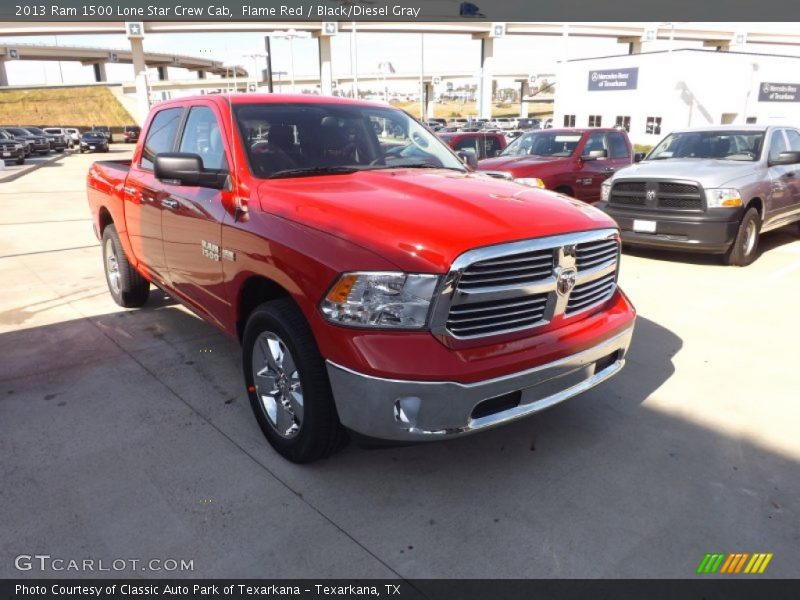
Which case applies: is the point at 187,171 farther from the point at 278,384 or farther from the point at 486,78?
the point at 486,78

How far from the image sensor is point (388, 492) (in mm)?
2990

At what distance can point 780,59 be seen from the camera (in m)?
Result: 42.6

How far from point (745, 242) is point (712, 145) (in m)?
1.79

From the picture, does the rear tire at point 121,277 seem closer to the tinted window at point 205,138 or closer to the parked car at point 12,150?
the tinted window at point 205,138

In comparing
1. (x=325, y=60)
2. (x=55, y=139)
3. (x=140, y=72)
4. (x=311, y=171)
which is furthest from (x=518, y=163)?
(x=140, y=72)

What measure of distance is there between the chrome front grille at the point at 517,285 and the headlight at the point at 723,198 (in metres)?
4.89

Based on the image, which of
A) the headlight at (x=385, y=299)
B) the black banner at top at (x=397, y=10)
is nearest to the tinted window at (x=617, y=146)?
the headlight at (x=385, y=299)

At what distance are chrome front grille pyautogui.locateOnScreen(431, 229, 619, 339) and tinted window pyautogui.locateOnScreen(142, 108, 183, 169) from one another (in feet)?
9.75

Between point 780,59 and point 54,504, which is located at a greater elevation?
point 780,59

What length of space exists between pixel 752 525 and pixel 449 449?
4.90 feet

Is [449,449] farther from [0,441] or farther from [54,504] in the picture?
[0,441]

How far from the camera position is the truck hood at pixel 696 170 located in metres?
7.26

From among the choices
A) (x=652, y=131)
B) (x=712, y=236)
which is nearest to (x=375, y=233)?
(x=712, y=236)

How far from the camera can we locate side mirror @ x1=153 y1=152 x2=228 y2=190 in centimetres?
337
